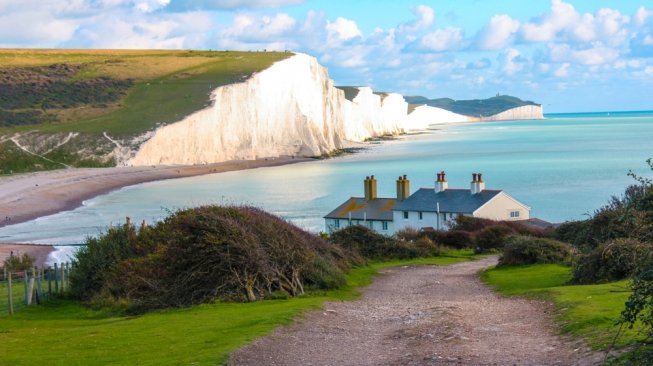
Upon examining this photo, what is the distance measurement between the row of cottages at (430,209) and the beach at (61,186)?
1434cm

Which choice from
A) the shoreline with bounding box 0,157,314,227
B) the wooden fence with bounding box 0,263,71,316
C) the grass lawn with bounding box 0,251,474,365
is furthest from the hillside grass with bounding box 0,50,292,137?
the grass lawn with bounding box 0,251,474,365

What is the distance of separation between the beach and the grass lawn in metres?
23.0

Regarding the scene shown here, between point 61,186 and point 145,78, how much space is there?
55.9 metres

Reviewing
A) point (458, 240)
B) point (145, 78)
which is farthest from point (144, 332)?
point (145, 78)

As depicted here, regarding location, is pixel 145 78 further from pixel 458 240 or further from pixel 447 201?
pixel 458 240

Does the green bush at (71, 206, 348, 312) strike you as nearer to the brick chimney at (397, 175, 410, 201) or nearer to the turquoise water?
the turquoise water

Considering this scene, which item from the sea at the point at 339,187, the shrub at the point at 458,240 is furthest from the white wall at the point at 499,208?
the sea at the point at 339,187

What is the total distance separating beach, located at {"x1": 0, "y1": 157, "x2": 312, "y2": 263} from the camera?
64500 millimetres

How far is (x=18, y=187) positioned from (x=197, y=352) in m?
71.0

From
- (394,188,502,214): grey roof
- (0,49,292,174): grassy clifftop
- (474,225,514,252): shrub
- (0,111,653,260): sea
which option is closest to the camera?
(474,225,514,252): shrub

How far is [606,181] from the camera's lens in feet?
268

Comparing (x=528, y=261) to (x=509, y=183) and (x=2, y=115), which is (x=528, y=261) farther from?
(x=2, y=115)

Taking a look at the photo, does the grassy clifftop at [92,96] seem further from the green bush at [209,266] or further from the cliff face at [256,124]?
the green bush at [209,266]

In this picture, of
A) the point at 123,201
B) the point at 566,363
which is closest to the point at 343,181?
the point at 123,201
